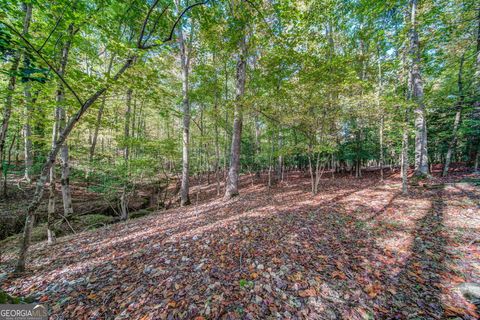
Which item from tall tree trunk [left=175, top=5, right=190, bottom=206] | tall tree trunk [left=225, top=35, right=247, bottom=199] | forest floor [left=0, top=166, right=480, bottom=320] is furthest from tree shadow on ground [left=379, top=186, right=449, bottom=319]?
tall tree trunk [left=175, top=5, right=190, bottom=206]

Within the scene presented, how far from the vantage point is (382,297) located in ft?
8.23

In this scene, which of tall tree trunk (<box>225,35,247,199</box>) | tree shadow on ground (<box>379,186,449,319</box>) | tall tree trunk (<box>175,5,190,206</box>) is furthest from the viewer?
tall tree trunk (<box>175,5,190,206</box>)

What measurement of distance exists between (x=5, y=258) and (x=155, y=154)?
6324 mm

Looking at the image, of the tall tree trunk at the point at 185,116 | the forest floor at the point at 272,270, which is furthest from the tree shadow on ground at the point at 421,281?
the tall tree trunk at the point at 185,116

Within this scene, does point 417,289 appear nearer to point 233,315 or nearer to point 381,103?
point 233,315

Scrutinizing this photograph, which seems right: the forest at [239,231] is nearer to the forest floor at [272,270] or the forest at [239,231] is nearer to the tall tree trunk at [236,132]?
the forest floor at [272,270]

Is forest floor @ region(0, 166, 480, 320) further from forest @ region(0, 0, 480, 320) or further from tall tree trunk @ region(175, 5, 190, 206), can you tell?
tall tree trunk @ region(175, 5, 190, 206)

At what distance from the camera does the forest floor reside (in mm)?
2340

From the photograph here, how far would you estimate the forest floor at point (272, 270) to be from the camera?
7.68ft

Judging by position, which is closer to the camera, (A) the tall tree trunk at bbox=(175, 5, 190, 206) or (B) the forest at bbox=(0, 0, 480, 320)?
(B) the forest at bbox=(0, 0, 480, 320)

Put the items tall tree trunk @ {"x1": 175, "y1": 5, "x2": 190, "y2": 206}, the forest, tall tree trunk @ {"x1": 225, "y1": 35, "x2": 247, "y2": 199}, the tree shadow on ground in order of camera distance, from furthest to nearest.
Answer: tall tree trunk @ {"x1": 175, "y1": 5, "x2": 190, "y2": 206} < tall tree trunk @ {"x1": 225, "y1": 35, "x2": 247, "y2": 199} < the forest < the tree shadow on ground

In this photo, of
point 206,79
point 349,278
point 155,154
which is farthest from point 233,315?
point 206,79

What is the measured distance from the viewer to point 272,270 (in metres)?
2.94

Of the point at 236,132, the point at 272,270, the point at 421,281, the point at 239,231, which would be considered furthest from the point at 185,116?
the point at 421,281
